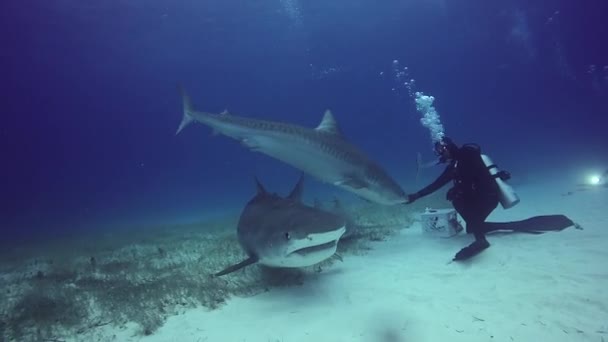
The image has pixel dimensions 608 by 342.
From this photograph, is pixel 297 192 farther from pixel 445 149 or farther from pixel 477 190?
pixel 477 190

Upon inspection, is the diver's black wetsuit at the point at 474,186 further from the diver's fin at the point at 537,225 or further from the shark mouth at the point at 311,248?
the shark mouth at the point at 311,248

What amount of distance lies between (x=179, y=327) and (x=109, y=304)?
158 centimetres

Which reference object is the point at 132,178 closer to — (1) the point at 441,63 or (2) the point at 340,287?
(1) the point at 441,63

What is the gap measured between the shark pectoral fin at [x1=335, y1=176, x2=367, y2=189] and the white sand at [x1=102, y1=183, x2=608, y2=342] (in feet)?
Answer: 5.29

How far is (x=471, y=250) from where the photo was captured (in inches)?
215

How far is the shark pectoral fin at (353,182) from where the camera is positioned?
693cm

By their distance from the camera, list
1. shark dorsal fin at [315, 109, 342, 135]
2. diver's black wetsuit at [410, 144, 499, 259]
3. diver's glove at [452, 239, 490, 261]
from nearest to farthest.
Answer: diver's glove at [452, 239, 490, 261]
diver's black wetsuit at [410, 144, 499, 259]
shark dorsal fin at [315, 109, 342, 135]

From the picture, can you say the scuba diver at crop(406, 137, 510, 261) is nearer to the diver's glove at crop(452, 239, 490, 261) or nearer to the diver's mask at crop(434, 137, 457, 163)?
the diver's mask at crop(434, 137, 457, 163)

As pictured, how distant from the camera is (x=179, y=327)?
147 inches

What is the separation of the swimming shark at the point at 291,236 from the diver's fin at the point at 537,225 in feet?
14.9

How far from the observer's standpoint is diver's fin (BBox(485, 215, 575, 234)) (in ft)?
21.9

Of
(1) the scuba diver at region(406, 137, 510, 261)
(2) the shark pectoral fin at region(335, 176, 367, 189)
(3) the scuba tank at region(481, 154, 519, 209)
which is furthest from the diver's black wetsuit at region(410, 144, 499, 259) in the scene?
(2) the shark pectoral fin at region(335, 176, 367, 189)

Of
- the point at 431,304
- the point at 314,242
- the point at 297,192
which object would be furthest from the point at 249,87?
the point at 431,304

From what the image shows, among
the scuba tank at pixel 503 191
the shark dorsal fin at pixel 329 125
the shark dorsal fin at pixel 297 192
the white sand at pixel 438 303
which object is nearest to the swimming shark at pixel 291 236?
the white sand at pixel 438 303
